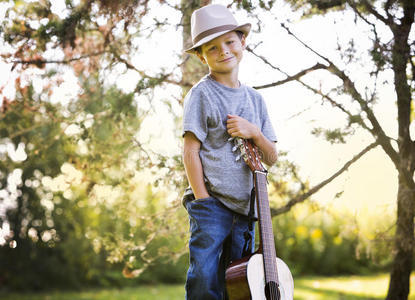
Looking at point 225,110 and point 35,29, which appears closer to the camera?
point 225,110

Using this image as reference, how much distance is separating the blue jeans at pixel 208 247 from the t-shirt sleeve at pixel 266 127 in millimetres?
460

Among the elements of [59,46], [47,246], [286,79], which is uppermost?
[59,46]

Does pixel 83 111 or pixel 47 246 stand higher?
pixel 83 111

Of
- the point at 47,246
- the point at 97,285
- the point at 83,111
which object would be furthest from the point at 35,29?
the point at 97,285

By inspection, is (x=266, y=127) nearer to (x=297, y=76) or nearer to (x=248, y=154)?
(x=248, y=154)

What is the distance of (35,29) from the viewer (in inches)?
144

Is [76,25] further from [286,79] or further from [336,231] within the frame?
[336,231]

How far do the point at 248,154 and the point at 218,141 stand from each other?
0.49 feet

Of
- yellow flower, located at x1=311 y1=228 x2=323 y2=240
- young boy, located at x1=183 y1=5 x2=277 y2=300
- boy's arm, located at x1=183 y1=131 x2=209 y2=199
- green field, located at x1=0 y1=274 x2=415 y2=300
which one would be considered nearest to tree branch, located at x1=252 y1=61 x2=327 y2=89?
young boy, located at x1=183 y1=5 x2=277 y2=300

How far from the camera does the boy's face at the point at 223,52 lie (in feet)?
7.96

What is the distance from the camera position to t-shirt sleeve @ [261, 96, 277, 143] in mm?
2629

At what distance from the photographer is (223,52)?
242 centimetres

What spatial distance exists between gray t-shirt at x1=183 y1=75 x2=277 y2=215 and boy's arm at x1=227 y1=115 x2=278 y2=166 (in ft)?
0.21

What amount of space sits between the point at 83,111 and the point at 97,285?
3.81 m
